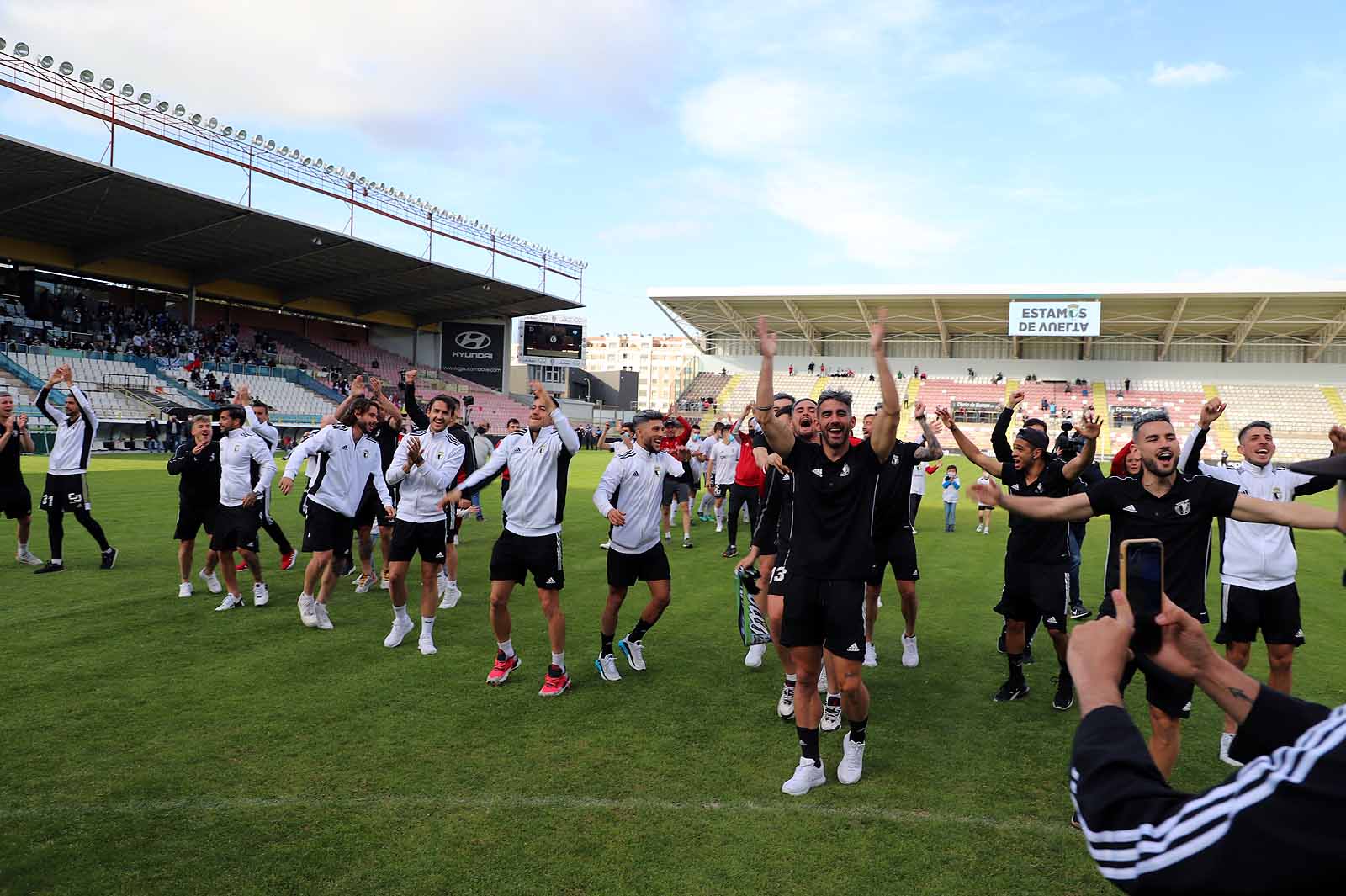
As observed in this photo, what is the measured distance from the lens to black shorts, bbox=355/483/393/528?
8.97m

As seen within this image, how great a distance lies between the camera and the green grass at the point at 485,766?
376cm

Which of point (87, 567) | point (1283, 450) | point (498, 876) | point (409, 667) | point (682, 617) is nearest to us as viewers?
point (498, 876)

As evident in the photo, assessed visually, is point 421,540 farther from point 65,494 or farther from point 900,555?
point 65,494

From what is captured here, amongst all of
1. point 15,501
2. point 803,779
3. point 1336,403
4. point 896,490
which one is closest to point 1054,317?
point 1336,403

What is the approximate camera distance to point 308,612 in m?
7.96

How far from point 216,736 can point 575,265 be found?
51.4 m

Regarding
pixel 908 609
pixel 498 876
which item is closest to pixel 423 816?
pixel 498 876

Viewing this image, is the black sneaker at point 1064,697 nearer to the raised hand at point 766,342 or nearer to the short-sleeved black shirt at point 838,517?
the short-sleeved black shirt at point 838,517

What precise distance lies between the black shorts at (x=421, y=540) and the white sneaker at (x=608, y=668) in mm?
1912

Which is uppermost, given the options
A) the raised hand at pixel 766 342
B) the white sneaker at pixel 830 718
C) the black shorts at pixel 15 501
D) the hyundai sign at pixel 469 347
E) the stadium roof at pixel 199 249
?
the stadium roof at pixel 199 249

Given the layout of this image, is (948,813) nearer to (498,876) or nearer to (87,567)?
(498,876)

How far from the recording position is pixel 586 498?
2073 cm

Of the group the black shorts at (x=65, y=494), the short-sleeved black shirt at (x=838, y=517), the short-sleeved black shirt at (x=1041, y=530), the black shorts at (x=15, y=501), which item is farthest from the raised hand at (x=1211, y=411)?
the black shorts at (x=15, y=501)

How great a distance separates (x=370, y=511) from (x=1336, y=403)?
6176 centimetres
